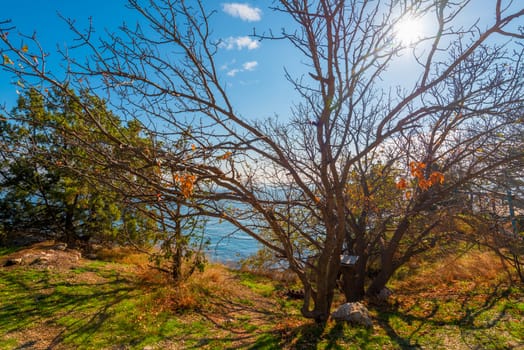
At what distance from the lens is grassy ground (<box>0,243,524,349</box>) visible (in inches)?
167

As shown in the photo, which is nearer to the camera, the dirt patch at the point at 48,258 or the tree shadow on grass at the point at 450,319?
the tree shadow on grass at the point at 450,319

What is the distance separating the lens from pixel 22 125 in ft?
28.0

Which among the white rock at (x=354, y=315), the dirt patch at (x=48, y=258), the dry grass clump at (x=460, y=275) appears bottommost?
the white rock at (x=354, y=315)

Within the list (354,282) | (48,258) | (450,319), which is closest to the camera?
(450,319)

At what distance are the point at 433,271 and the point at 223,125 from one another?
8.26m

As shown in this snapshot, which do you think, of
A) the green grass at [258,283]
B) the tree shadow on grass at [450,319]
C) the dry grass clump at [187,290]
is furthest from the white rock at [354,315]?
the green grass at [258,283]

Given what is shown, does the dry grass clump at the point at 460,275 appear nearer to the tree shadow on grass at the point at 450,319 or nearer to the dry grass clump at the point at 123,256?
the tree shadow on grass at the point at 450,319

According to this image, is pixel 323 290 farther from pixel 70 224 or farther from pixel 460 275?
pixel 70 224

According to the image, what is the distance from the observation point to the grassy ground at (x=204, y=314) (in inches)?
167

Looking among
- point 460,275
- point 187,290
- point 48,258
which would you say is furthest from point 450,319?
point 48,258

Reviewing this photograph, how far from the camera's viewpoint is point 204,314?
5.46 meters

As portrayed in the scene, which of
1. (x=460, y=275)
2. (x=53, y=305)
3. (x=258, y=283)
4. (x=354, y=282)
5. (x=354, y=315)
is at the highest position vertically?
(x=460, y=275)

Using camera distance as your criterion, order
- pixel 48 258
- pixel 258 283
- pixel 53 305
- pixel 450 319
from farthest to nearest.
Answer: pixel 258 283 < pixel 48 258 < pixel 450 319 < pixel 53 305

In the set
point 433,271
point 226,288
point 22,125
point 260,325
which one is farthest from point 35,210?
point 433,271
